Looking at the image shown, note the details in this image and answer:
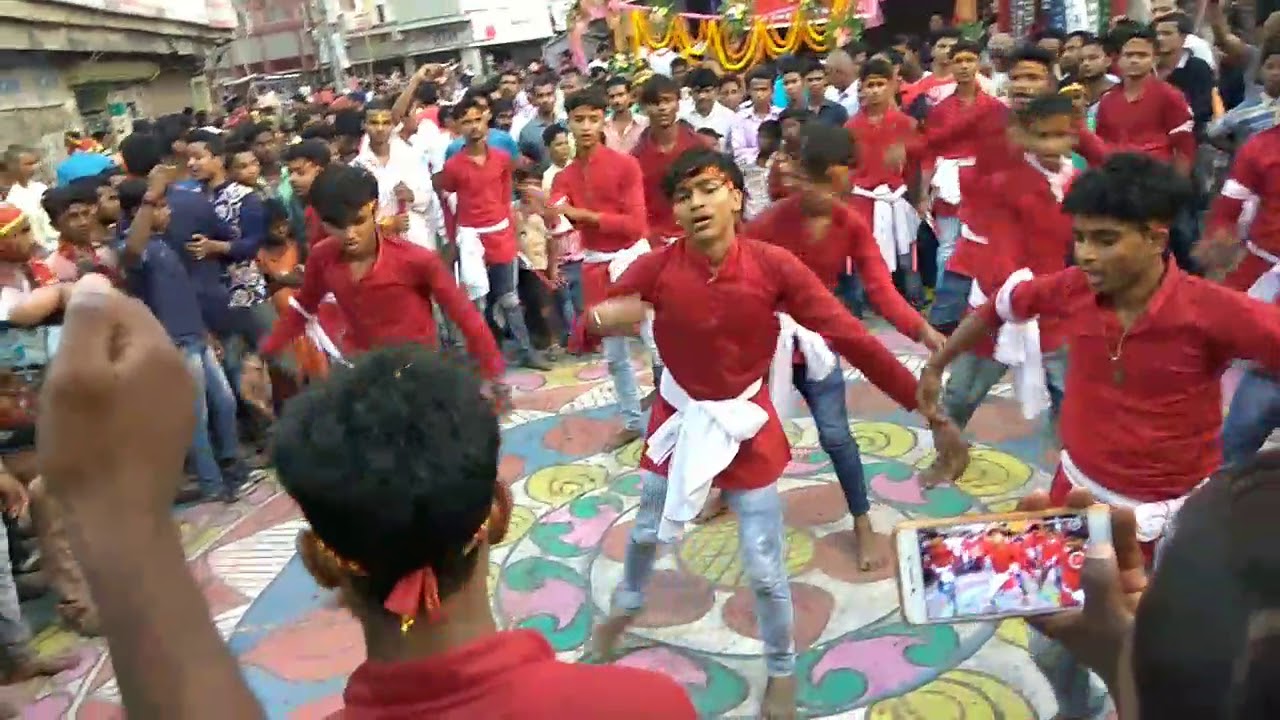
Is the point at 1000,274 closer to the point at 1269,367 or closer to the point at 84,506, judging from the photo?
the point at 1269,367

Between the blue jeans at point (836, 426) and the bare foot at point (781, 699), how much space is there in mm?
1078

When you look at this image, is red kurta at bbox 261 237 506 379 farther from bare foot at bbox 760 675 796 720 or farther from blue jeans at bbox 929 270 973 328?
blue jeans at bbox 929 270 973 328

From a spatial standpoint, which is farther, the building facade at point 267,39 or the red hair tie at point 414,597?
the building facade at point 267,39

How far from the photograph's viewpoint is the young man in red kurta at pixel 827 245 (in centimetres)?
390

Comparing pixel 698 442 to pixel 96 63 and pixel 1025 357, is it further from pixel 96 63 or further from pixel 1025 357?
pixel 96 63

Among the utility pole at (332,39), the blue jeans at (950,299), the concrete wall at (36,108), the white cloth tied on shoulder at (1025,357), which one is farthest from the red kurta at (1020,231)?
the utility pole at (332,39)

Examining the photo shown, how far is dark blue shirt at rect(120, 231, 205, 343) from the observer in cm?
482

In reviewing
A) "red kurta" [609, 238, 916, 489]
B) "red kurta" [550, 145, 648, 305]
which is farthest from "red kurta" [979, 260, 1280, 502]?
"red kurta" [550, 145, 648, 305]

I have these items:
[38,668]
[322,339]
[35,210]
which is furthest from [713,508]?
[35,210]

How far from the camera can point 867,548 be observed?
403 cm

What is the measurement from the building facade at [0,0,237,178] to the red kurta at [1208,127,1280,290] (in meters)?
11.3

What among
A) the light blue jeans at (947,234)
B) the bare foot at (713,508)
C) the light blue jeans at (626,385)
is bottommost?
the bare foot at (713,508)

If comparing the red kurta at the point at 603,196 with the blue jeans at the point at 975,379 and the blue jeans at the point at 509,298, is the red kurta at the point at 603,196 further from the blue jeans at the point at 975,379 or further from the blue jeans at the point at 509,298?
the blue jeans at the point at 975,379

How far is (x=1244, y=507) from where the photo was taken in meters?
0.89
